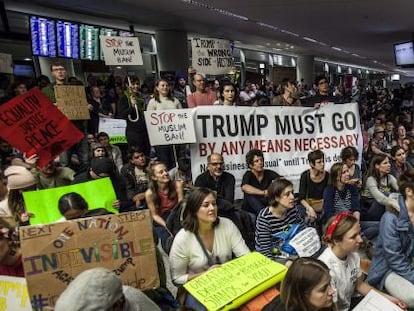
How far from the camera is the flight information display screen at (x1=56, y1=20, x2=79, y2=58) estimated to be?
8961 mm

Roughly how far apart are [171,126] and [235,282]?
2.60m

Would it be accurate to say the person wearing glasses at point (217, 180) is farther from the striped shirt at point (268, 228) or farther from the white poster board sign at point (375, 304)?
the white poster board sign at point (375, 304)

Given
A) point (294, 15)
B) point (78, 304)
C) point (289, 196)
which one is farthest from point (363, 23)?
point (78, 304)

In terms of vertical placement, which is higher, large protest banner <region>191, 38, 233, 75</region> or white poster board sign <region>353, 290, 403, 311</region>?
large protest banner <region>191, 38, 233, 75</region>

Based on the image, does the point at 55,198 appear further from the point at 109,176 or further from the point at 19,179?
the point at 109,176

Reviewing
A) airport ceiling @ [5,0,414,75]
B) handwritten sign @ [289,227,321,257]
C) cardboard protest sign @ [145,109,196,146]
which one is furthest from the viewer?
airport ceiling @ [5,0,414,75]

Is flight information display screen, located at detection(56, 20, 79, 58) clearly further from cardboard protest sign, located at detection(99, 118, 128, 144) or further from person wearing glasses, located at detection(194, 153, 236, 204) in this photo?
person wearing glasses, located at detection(194, 153, 236, 204)

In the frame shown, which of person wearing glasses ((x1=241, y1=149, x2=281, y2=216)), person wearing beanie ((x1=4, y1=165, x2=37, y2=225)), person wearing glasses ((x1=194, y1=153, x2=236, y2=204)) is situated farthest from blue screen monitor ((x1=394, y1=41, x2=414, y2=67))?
person wearing beanie ((x1=4, y1=165, x2=37, y2=225))

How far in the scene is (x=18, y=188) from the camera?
3.45 metres

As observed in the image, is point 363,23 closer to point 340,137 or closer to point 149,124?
point 340,137

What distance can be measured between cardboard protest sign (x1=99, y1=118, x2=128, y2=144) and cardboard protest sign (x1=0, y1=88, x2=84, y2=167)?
2724mm

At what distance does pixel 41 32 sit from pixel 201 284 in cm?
787

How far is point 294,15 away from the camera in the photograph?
10430mm

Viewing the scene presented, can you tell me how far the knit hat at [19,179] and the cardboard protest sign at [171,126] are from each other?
1459 mm
